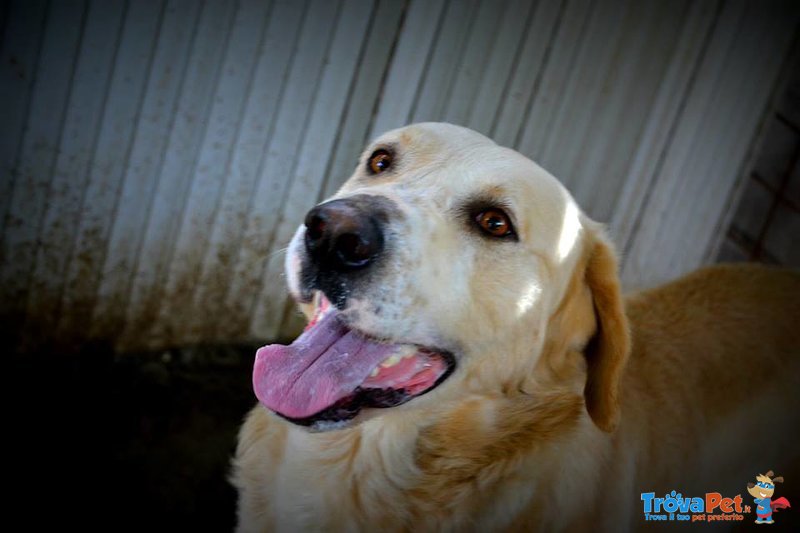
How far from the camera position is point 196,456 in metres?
3.38

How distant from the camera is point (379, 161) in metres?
2.41

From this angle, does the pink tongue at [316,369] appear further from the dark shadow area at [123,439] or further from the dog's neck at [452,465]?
Answer: the dark shadow area at [123,439]

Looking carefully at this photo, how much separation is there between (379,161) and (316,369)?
79 centimetres

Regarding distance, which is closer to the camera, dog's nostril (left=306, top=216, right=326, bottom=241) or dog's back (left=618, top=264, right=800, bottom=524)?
dog's nostril (left=306, top=216, right=326, bottom=241)

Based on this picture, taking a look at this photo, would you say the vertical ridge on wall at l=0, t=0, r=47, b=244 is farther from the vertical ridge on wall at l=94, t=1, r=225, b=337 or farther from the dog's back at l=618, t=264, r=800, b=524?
the dog's back at l=618, t=264, r=800, b=524

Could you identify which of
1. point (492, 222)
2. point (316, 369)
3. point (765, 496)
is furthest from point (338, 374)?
point (765, 496)

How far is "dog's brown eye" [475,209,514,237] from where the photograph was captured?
2098 millimetres

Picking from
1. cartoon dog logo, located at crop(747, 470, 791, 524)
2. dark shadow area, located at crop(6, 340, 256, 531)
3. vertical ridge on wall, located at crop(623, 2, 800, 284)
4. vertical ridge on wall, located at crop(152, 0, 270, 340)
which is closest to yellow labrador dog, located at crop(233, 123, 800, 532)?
cartoon dog logo, located at crop(747, 470, 791, 524)

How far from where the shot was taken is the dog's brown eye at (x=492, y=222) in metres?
2.10

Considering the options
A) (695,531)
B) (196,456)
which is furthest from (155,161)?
(695,531)

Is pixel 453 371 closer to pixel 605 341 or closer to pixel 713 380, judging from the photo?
pixel 605 341

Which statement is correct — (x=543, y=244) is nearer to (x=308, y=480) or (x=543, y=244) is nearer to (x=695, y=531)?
(x=308, y=480)

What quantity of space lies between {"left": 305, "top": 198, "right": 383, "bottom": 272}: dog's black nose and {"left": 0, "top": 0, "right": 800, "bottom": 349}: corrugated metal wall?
175cm

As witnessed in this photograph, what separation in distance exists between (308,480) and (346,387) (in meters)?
0.47
